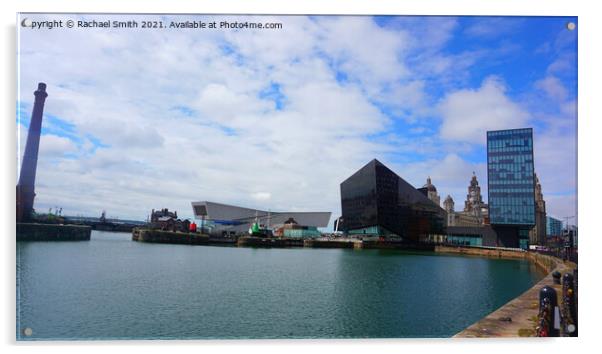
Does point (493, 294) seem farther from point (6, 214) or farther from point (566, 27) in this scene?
point (6, 214)

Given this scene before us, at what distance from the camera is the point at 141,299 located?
48.4 feet

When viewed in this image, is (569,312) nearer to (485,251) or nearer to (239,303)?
(239,303)

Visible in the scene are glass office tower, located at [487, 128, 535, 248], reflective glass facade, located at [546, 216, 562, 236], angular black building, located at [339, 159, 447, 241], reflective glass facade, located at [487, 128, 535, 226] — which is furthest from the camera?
angular black building, located at [339, 159, 447, 241]

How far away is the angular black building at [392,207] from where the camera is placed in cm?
5922

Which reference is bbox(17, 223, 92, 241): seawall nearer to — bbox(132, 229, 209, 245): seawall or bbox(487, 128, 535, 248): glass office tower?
bbox(132, 229, 209, 245): seawall

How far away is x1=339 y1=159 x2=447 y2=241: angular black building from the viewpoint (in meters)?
59.2

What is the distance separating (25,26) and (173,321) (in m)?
8.49

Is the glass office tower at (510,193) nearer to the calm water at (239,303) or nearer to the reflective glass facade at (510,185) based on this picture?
the reflective glass facade at (510,185)

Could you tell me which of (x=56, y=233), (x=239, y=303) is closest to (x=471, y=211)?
(x=56, y=233)

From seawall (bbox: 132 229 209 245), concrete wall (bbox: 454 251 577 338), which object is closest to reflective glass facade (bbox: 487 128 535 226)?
concrete wall (bbox: 454 251 577 338)

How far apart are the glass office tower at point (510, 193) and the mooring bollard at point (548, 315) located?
34.5 meters

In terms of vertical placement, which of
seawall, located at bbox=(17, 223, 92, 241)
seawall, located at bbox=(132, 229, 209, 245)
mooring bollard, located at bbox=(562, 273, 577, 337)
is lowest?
seawall, located at bbox=(132, 229, 209, 245)

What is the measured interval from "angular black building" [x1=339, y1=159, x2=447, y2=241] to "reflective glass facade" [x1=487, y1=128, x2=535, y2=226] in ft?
35.2

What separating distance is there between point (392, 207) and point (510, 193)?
17.3 m
